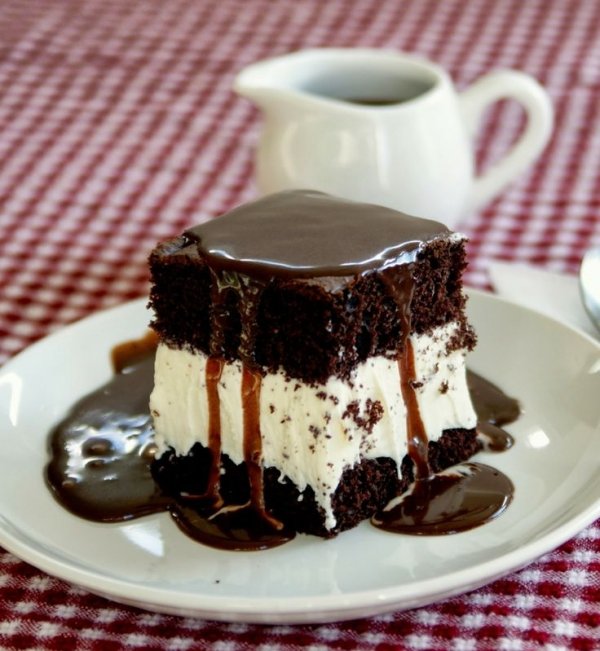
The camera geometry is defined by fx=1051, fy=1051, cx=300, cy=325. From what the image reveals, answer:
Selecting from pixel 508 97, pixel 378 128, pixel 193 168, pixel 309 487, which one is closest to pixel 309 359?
pixel 309 487

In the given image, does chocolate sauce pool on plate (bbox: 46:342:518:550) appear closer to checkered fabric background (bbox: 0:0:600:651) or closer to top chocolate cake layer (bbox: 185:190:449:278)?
checkered fabric background (bbox: 0:0:600:651)

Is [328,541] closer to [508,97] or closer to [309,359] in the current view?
[309,359]

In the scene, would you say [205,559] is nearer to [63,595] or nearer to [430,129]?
[63,595]

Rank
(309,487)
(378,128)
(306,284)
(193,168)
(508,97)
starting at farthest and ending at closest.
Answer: (193,168)
(508,97)
(378,128)
(309,487)
(306,284)

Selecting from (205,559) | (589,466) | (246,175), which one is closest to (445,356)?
(589,466)

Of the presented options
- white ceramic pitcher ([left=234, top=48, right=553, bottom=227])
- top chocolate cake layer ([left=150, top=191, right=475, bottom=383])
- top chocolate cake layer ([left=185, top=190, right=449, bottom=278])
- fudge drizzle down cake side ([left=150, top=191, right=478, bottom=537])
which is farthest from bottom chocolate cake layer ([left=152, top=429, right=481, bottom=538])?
white ceramic pitcher ([left=234, top=48, right=553, bottom=227])

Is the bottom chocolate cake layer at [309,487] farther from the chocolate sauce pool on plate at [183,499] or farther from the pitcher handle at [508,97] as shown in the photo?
the pitcher handle at [508,97]

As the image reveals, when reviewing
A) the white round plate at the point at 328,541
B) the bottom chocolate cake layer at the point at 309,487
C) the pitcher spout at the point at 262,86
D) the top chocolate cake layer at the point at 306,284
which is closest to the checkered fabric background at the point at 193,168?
the white round plate at the point at 328,541
